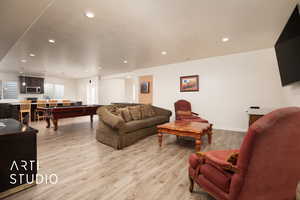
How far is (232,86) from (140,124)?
3.47m

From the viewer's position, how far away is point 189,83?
17.4 feet

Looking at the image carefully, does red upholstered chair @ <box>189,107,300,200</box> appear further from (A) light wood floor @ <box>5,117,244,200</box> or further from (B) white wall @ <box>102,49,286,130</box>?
(B) white wall @ <box>102,49,286,130</box>

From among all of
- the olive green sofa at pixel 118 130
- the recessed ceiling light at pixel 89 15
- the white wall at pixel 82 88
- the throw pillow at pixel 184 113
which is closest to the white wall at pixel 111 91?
the white wall at pixel 82 88

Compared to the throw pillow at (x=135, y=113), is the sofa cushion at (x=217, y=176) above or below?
below

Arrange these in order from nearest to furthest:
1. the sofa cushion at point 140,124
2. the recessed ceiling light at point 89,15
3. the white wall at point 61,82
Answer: the recessed ceiling light at point 89,15, the sofa cushion at point 140,124, the white wall at point 61,82

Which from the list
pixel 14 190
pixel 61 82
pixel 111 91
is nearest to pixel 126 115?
pixel 14 190

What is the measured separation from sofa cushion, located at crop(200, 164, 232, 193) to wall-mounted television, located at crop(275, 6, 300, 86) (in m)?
2.19

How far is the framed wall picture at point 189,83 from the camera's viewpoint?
5.14 metres

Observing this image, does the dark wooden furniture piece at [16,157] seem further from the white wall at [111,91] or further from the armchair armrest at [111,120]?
the white wall at [111,91]

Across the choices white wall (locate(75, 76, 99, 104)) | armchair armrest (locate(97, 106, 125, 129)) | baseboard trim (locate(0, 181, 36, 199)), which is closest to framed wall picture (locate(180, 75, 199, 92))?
armchair armrest (locate(97, 106, 125, 129))

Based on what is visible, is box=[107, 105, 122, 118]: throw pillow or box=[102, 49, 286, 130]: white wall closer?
box=[107, 105, 122, 118]: throw pillow

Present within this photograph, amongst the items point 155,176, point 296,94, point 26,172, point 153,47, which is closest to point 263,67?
point 296,94

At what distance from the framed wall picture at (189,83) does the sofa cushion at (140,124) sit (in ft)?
5.20

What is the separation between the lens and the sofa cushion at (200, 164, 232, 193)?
1115 mm
